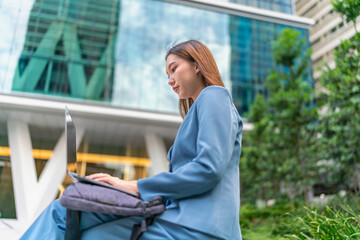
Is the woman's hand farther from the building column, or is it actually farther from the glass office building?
the building column

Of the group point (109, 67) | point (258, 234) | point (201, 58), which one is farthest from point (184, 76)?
point (109, 67)

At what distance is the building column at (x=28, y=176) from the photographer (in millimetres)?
12298

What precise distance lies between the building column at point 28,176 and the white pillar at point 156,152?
4523mm

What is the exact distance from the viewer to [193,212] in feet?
3.67

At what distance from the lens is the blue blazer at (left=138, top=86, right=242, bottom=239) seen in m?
1.11

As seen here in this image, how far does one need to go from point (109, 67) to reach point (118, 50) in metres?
1.19

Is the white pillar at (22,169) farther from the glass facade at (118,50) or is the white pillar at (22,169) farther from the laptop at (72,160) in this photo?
the laptop at (72,160)

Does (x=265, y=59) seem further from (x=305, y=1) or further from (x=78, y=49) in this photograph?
(x=305, y=1)

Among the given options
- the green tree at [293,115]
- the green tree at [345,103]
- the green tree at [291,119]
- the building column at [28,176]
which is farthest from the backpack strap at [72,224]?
the building column at [28,176]

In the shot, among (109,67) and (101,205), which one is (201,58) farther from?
(109,67)

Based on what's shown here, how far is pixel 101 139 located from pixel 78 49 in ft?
17.5

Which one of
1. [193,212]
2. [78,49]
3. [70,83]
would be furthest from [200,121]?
[78,49]

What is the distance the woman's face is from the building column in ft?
40.9

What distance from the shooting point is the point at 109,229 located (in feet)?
3.61
